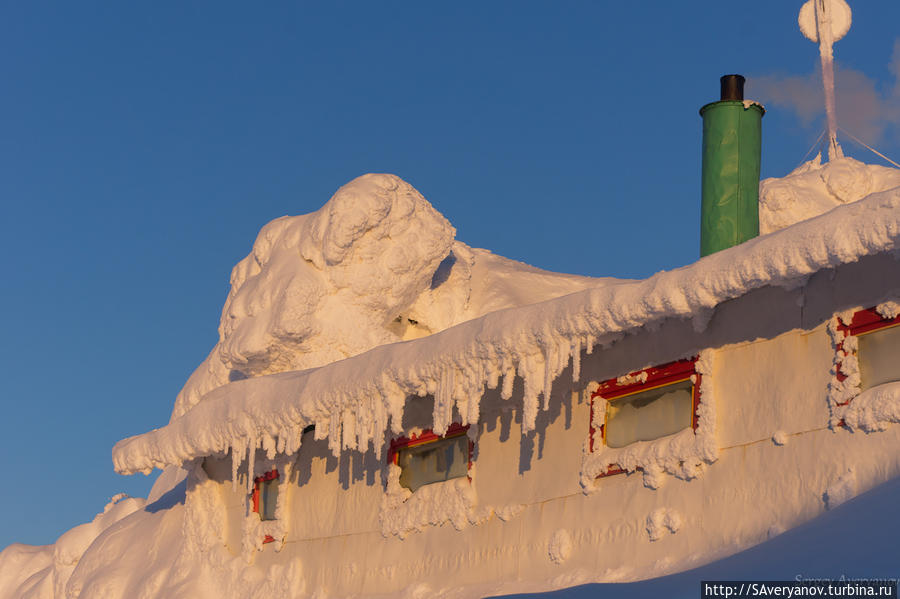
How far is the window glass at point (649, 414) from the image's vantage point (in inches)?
444

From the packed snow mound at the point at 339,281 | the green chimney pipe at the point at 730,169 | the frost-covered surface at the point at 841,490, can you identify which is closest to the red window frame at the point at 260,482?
the packed snow mound at the point at 339,281

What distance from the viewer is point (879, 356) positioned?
9711mm

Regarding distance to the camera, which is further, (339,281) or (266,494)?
A: (339,281)

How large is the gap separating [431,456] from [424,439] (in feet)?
0.69

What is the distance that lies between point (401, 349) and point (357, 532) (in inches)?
112

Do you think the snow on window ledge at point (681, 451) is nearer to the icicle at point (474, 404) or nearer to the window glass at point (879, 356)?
the icicle at point (474, 404)

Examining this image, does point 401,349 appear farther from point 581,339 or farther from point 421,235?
point 421,235

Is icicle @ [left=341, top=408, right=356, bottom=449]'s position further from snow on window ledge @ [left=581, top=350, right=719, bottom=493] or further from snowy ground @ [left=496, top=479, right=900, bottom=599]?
snowy ground @ [left=496, top=479, right=900, bottom=599]

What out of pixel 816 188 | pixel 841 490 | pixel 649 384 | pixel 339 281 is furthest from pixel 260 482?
pixel 816 188

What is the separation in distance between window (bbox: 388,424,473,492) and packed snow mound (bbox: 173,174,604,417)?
505 centimetres

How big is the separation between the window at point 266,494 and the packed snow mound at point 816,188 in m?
8.89

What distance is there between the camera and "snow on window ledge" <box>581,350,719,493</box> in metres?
10.9

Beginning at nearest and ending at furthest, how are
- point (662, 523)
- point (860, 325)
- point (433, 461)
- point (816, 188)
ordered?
1. point (860, 325)
2. point (662, 523)
3. point (433, 461)
4. point (816, 188)

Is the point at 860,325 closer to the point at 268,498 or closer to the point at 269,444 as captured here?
the point at 269,444
